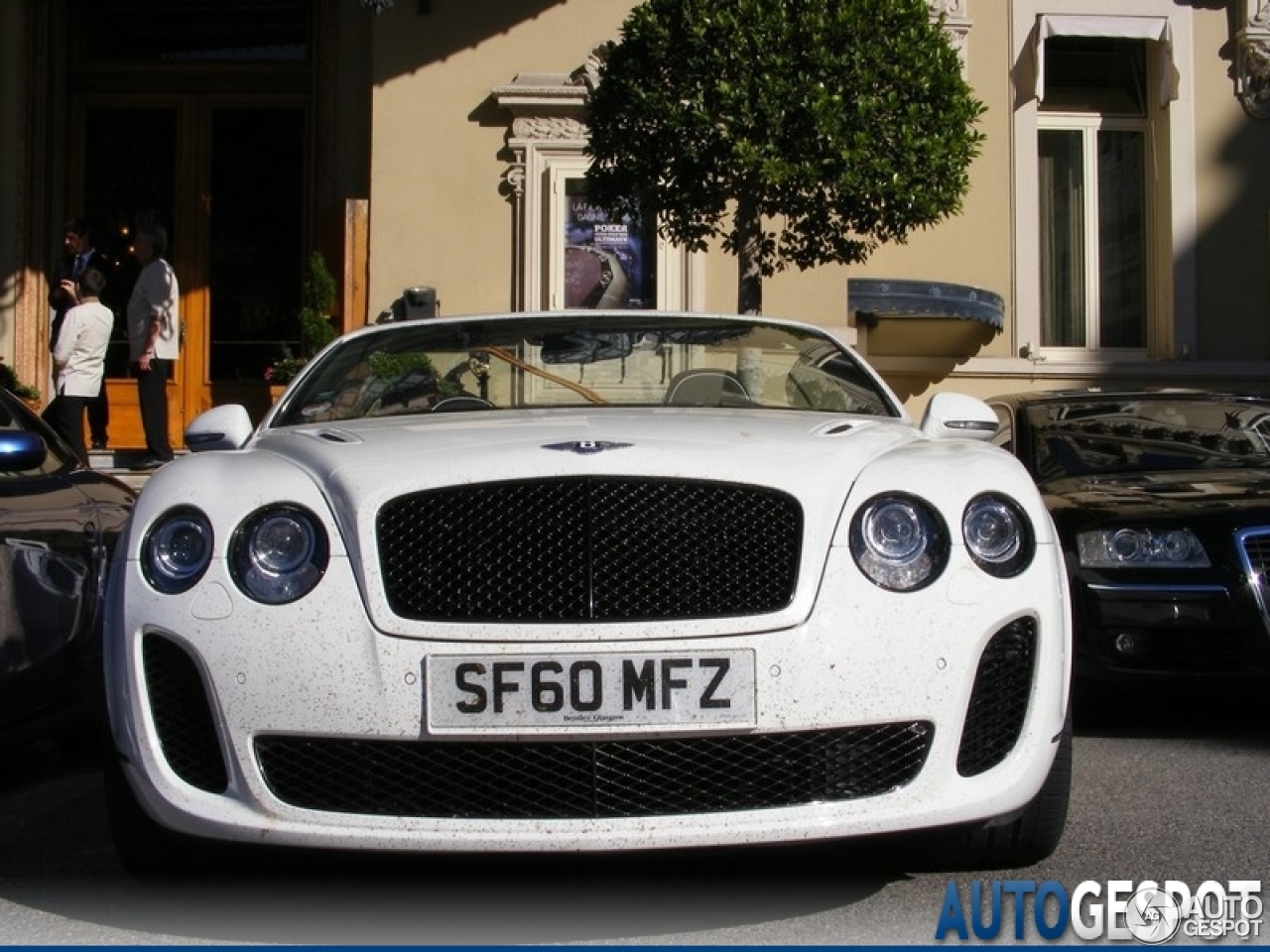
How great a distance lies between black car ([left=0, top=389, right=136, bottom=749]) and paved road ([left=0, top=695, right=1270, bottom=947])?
1.53 feet

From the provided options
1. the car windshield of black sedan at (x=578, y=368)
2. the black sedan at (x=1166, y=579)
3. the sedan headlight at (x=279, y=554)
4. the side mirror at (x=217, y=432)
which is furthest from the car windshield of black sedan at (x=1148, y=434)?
the sedan headlight at (x=279, y=554)

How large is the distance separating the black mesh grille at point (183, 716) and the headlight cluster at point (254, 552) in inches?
5.4

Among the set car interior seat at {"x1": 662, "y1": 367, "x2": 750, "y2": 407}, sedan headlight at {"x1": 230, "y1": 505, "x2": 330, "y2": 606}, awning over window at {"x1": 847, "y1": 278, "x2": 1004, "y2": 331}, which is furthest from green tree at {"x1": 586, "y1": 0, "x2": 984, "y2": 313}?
sedan headlight at {"x1": 230, "y1": 505, "x2": 330, "y2": 606}

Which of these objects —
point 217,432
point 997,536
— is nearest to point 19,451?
point 217,432

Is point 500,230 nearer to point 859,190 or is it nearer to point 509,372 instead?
point 859,190

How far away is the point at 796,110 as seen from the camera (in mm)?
9148

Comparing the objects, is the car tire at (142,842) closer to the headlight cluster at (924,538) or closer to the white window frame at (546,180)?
the headlight cluster at (924,538)

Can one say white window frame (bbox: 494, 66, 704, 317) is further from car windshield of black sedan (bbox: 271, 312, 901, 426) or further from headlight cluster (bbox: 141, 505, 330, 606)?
headlight cluster (bbox: 141, 505, 330, 606)

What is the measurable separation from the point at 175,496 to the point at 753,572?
1213 millimetres

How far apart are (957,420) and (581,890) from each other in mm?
1541

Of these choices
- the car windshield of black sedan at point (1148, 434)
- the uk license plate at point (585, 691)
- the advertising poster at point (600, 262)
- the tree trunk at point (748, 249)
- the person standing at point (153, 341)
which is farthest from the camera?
the advertising poster at point (600, 262)

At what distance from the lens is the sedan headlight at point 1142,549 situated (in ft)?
19.7

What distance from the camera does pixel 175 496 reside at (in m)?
3.78

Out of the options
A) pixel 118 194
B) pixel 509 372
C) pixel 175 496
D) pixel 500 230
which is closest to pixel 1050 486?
pixel 509 372
